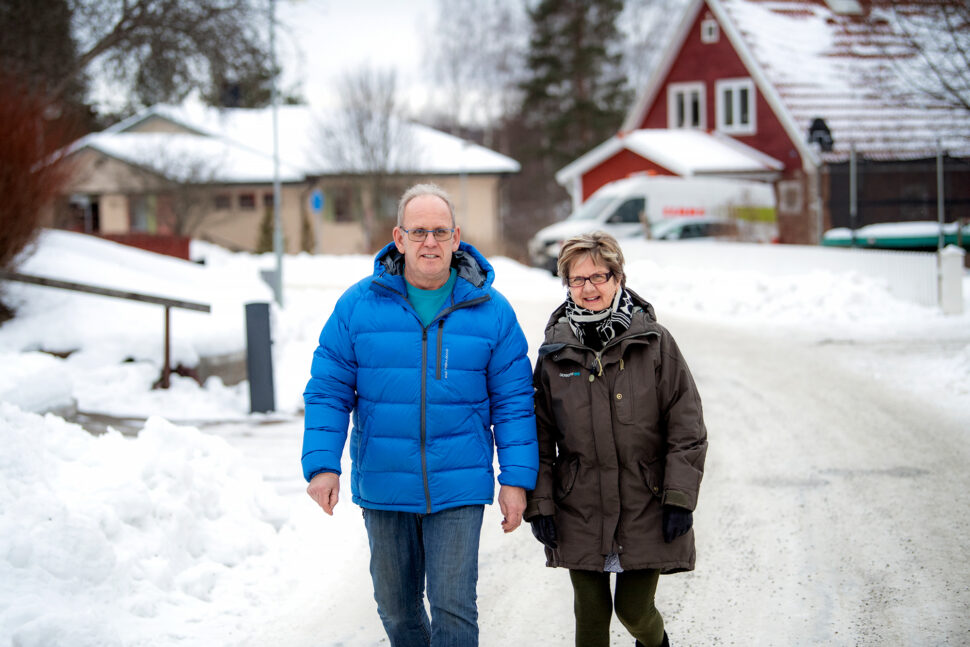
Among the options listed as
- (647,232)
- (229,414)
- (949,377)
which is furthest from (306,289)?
(949,377)

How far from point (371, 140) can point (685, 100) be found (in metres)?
13.3

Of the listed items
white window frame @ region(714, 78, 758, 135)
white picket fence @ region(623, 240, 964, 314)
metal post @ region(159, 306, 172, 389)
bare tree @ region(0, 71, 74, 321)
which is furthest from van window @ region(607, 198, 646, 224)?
metal post @ region(159, 306, 172, 389)

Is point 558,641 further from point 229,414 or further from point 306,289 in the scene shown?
point 306,289

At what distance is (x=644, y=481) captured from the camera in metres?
3.88

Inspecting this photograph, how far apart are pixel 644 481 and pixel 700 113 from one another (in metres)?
33.6

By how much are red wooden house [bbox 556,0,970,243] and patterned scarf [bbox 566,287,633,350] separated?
20.2m

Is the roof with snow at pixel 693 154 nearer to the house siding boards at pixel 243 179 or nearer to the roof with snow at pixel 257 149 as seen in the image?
the house siding boards at pixel 243 179

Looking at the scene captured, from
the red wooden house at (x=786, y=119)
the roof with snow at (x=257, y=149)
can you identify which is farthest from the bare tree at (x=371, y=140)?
the red wooden house at (x=786, y=119)

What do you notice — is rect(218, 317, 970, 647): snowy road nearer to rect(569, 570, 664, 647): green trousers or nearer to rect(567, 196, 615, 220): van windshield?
rect(569, 570, 664, 647): green trousers

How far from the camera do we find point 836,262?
57.6ft

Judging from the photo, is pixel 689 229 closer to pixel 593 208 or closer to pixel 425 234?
pixel 593 208

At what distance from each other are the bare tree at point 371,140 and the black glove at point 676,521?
39.6 m

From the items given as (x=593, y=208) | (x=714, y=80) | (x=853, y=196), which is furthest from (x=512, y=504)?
(x=714, y=80)

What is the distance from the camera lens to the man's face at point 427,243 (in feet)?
12.7
